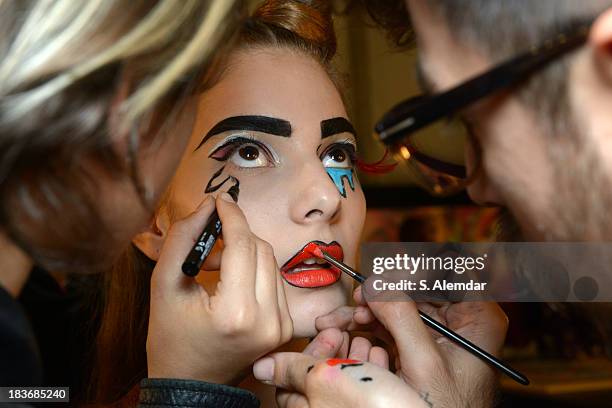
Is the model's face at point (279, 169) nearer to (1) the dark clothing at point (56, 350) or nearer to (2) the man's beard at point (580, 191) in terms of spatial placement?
(1) the dark clothing at point (56, 350)

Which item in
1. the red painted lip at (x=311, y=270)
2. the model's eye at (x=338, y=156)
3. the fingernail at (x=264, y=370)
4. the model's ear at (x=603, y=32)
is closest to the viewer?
the model's ear at (x=603, y=32)

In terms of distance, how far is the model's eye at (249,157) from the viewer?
1.15 meters

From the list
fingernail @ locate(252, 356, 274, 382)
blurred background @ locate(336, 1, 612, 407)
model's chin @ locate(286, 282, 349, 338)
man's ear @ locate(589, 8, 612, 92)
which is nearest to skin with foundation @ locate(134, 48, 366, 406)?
model's chin @ locate(286, 282, 349, 338)

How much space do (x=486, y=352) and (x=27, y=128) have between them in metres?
0.76

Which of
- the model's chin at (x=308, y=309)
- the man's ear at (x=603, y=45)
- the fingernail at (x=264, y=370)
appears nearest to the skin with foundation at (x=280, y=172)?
the model's chin at (x=308, y=309)

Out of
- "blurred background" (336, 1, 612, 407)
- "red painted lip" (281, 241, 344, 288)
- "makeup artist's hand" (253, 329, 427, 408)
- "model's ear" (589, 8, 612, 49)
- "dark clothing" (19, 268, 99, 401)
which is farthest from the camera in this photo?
"blurred background" (336, 1, 612, 407)

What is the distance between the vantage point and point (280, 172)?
1.15 metres

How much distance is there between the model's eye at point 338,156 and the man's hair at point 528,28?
48 cm

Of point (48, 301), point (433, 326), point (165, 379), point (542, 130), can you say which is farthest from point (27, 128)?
point (48, 301)

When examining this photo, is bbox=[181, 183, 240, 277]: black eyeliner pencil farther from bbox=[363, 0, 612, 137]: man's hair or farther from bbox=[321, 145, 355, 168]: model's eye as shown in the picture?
bbox=[363, 0, 612, 137]: man's hair

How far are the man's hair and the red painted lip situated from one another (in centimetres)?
47

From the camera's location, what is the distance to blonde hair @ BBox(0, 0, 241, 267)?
69cm

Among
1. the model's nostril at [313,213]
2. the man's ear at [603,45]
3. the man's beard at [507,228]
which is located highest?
the man's ear at [603,45]

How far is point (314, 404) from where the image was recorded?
89cm
